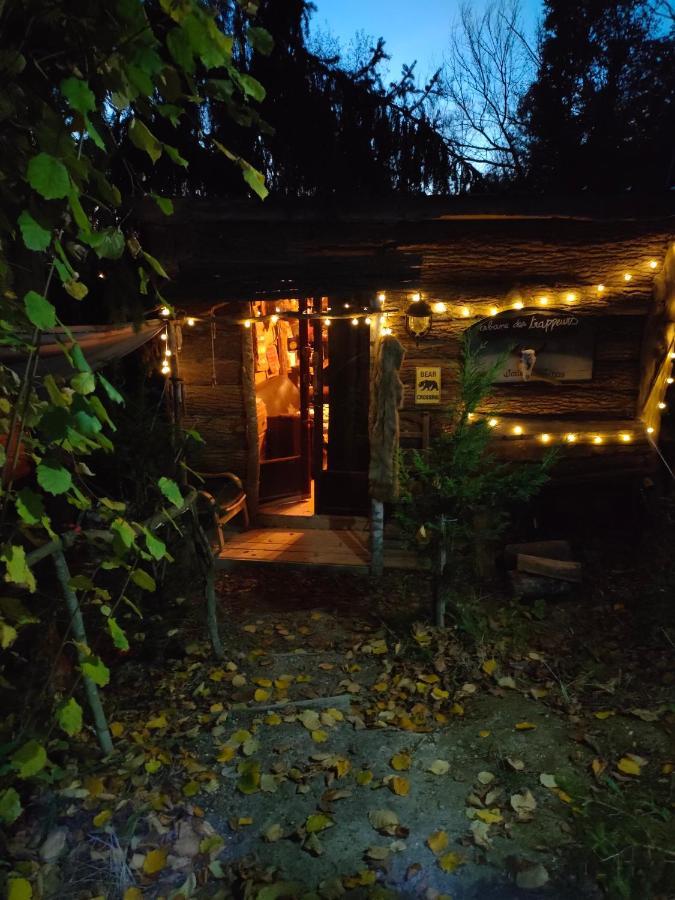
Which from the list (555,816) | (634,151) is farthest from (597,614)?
(634,151)

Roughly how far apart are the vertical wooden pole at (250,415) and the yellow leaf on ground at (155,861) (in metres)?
5.59

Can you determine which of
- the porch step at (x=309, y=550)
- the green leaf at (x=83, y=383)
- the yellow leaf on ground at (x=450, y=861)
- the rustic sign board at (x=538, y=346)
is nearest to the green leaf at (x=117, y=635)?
the green leaf at (x=83, y=383)

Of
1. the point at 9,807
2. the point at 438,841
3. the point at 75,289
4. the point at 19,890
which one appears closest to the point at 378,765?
the point at 438,841

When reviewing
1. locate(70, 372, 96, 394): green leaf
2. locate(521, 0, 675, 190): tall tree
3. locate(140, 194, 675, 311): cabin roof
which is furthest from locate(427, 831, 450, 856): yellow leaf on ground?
locate(521, 0, 675, 190): tall tree

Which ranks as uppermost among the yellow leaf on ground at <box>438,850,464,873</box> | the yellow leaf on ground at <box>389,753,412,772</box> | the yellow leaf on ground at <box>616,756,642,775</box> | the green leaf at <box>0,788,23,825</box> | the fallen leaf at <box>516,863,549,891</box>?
the green leaf at <box>0,788,23,825</box>

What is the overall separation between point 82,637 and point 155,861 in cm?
130

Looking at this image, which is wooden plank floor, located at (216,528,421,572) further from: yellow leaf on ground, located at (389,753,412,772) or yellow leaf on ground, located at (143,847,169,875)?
yellow leaf on ground, located at (143,847,169,875)

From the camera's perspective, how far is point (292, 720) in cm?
448

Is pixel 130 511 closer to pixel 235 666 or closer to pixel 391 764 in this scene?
pixel 235 666

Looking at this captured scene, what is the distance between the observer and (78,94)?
1.42 metres

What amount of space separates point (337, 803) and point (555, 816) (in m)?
1.34

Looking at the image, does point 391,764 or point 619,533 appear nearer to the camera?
point 391,764

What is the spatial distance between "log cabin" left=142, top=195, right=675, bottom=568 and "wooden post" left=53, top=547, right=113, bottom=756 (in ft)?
14.9

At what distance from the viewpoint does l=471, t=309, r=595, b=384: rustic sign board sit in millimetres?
7497
